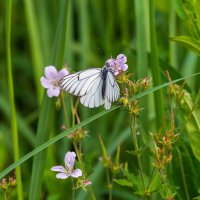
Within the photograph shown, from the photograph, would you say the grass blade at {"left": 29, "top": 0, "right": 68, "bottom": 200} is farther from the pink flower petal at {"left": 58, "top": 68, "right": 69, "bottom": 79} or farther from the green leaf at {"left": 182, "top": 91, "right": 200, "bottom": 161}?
the green leaf at {"left": 182, "top": 91, "right": 200, "bottom": 161}

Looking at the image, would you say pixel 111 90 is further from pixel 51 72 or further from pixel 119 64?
pixel 51 72

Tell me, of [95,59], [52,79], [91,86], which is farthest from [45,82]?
[95,59]

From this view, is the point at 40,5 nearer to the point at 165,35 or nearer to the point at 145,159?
the point at 165,35

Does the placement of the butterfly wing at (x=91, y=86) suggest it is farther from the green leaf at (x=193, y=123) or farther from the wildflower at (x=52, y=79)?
the green leaf at (x=193, y=123)

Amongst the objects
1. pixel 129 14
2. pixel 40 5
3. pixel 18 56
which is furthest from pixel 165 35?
pixel 18 56

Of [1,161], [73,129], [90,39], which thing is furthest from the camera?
[90,39]
